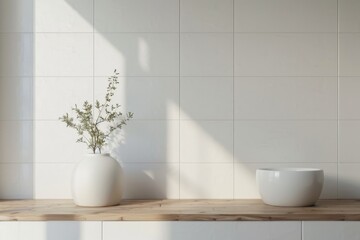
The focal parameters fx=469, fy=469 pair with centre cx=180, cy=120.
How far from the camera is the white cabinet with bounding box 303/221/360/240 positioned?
1.67 meters

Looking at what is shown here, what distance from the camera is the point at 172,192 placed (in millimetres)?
2115

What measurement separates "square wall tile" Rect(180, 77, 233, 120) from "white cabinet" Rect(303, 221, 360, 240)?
2.09 ft

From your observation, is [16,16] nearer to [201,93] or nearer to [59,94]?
[59,94]

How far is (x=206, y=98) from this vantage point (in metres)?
2.12

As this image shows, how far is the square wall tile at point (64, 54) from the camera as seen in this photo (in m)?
2.12

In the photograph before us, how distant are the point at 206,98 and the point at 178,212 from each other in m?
0.61

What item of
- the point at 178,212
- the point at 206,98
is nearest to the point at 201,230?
the point at 178,212

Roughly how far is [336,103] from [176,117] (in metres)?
0.72

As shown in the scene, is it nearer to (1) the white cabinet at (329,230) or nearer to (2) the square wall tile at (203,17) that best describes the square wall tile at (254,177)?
(1) the white cabinet at (329,230)

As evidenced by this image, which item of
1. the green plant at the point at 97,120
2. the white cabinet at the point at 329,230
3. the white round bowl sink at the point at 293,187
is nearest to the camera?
the white cabinet at the point at 329,230

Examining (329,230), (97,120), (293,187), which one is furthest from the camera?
(97,120)

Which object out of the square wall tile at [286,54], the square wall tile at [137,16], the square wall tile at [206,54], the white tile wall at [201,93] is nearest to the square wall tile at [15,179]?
the white tile wall at [201,93]

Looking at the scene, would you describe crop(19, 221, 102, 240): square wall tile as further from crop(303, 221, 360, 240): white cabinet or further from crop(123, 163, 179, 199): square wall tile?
crop(303, 221, 360, 240): white cabinet

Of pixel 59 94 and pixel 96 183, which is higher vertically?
pixel 59 94
